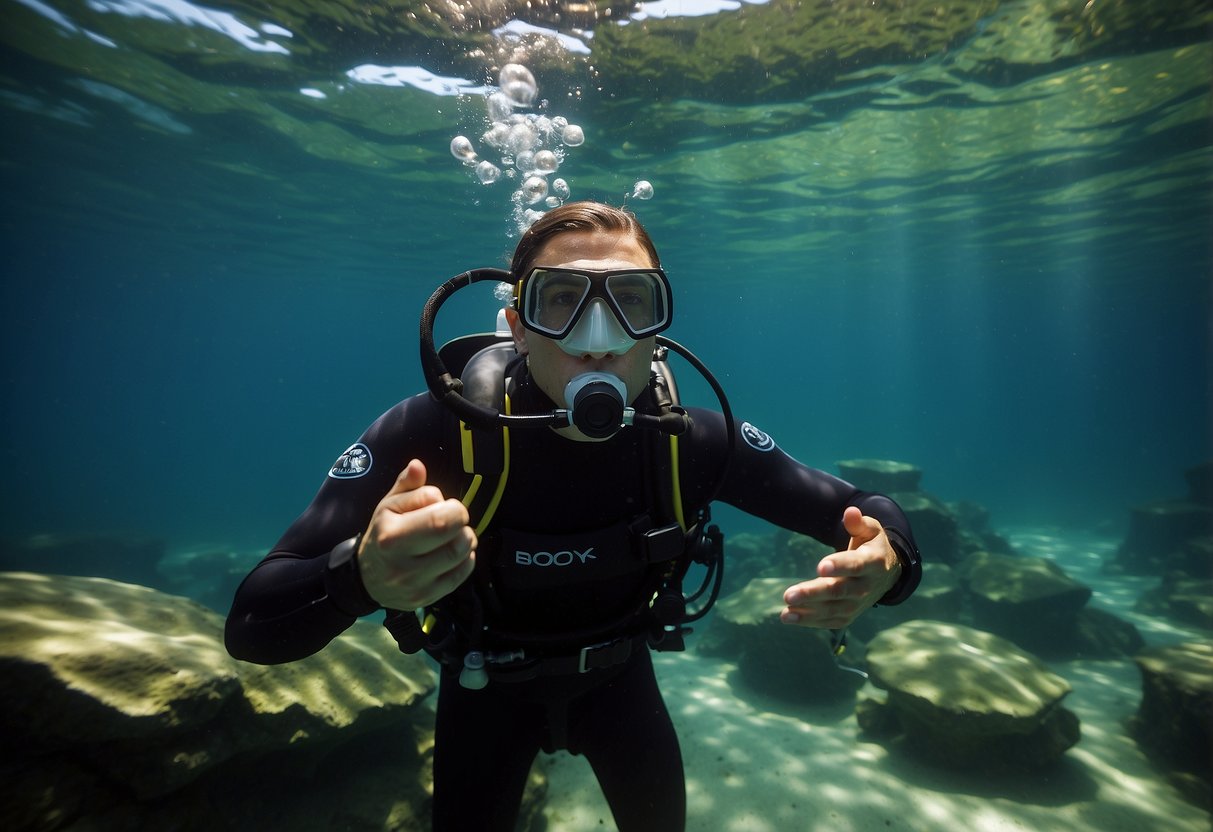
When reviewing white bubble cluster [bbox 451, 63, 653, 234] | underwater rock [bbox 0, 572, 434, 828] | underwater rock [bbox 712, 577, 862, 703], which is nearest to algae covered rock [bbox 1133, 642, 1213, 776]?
underwater rock [bbox 712, 577, 862, 703]

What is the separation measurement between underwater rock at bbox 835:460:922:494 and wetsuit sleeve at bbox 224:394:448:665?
48.1ft

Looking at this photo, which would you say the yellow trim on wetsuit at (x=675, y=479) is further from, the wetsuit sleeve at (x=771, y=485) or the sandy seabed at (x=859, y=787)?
the sandy seabed at (x=859, y=787)

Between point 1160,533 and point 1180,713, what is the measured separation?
568 inches

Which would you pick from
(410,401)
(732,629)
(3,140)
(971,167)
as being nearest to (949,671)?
(732,629)

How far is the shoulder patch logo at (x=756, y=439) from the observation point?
2957mm

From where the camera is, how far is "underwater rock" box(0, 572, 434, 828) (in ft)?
10.1

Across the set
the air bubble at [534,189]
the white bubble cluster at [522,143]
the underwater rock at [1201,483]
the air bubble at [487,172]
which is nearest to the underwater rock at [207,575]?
the white bubble cluster at [522,143]

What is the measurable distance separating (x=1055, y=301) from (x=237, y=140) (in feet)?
166

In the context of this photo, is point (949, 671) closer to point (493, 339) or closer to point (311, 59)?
point (493, 339)

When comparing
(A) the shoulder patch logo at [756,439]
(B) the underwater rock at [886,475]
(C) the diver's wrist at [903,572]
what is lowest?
(B) the underwater rock at [886,475]

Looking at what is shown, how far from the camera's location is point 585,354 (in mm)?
2312

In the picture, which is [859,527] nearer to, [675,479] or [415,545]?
[675,479]

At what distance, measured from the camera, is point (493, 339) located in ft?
10.1

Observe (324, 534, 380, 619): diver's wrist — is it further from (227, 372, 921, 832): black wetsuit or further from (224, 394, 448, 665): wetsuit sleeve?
(227, 372, 921, 832): black wetsuit
